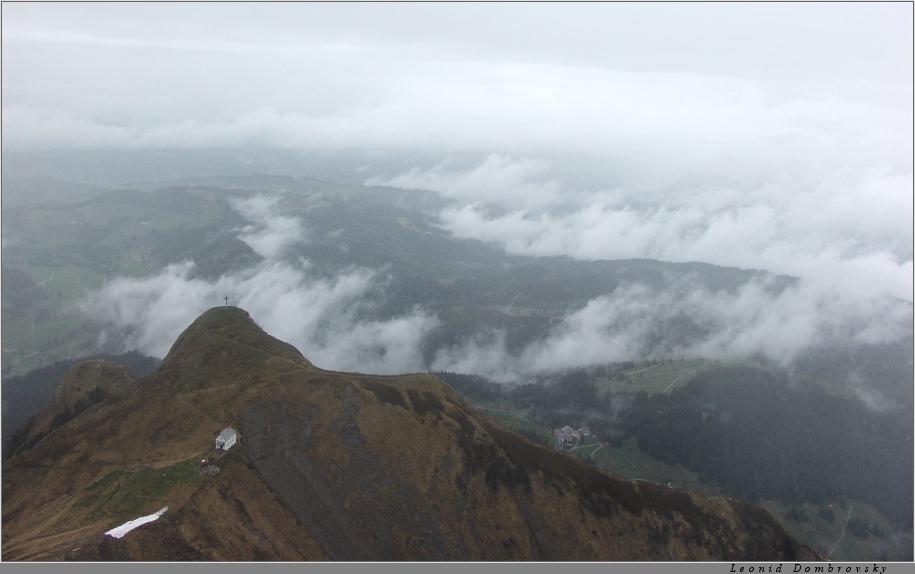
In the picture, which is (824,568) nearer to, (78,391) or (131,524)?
(131,524)

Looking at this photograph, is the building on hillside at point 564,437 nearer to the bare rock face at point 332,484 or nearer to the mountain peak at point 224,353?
the bare rock face at point 332,484

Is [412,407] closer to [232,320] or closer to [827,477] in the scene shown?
[232,320]

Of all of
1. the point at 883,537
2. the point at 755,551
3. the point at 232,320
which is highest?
the point at 232,320

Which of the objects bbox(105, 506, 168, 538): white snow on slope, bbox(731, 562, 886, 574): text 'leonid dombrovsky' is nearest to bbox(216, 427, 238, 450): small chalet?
bbox(105, 506, 168, 538): white snow on slope

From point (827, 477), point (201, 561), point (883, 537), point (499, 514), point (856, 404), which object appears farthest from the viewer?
point (856, 404)

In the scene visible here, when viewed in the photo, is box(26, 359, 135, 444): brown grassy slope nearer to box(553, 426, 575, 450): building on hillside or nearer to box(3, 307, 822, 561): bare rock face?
box(3, 307, 822, 561): bare rock face

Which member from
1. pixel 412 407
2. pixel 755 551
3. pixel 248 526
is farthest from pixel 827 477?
pixel 248 526
